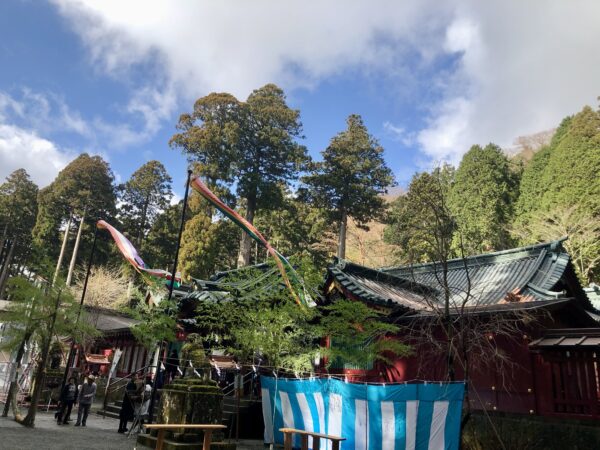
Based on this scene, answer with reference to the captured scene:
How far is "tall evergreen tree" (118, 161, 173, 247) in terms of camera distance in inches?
1971

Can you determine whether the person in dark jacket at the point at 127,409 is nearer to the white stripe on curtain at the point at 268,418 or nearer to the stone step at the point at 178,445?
the stone step at the point at 178,445

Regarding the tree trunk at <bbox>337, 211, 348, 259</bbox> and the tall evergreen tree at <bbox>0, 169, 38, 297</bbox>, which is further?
the tall evergreen tree at <bbox>0, 169, 38, 297</bbox>

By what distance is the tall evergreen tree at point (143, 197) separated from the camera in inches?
1971

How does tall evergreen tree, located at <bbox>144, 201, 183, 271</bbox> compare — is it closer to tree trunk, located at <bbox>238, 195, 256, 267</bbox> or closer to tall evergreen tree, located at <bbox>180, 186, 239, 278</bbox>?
tall evergreen tree, located at <bbox>180, 186, 239, 278</bbox>

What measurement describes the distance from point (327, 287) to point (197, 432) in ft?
30.2

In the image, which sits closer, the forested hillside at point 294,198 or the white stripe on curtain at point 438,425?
the white stripe on curtain at point 438,425

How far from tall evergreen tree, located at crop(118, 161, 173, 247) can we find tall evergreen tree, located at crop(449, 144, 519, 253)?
31.6 m

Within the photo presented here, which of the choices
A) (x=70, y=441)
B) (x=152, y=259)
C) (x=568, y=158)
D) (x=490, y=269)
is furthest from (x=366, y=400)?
(x=152, y=259)

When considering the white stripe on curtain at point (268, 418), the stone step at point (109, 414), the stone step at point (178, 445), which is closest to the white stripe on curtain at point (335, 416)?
the white stripe on curtain at point (268, 418)

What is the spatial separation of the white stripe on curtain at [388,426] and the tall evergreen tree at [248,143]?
2779 centimetres

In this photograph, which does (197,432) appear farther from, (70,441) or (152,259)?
(152,259)

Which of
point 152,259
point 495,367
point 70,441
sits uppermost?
point 152,259

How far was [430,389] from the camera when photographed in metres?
9.62

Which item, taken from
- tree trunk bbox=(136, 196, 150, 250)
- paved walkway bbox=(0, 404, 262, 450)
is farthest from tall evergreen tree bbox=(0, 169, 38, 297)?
paved walkway bbox=(0, 404, 262, 450)
